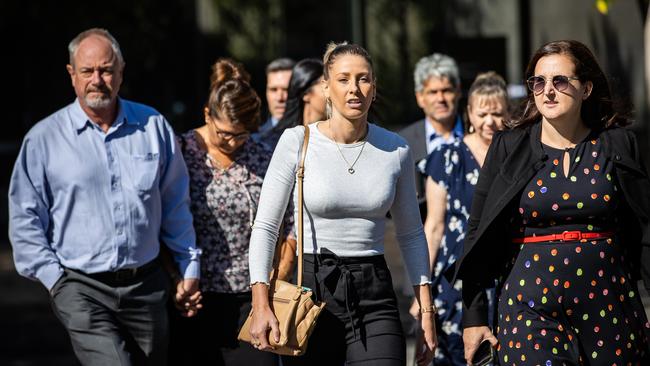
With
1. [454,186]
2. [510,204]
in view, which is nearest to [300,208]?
[510,204]

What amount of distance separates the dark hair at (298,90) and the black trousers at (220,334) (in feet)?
3.77

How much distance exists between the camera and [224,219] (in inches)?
221

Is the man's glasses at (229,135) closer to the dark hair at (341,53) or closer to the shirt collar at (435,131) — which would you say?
the dark hair at (341,53)

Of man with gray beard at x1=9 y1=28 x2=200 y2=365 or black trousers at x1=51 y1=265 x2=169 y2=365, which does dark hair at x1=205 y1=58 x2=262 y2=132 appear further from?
black trousers at x1=51 y1=265 x2=169 y2=365

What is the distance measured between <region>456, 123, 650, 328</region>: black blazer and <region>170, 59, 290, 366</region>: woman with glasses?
4.11 ft

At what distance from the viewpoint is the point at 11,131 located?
15422 millimetres

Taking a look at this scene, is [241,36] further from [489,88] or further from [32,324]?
[489,88]

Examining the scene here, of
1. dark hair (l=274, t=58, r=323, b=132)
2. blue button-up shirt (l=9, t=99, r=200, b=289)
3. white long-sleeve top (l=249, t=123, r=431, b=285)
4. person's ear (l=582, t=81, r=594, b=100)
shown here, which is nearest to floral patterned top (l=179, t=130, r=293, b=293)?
blue button-up shirt (l=9, t=99, r=200, b=289)

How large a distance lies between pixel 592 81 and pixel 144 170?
84.6 inches

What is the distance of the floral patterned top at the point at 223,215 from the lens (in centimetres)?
559

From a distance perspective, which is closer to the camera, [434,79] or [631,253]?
[631,253]

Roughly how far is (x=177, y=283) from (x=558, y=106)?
6.95ft

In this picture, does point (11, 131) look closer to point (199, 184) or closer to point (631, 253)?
point (199, 184)

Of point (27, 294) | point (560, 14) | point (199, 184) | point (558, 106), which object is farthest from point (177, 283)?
point (560, 14)
